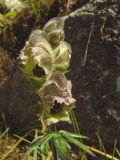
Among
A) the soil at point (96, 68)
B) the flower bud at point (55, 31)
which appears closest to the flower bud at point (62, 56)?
the flower bud at point (55, 31)

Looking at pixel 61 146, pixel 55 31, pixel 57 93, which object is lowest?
pixel 61 146

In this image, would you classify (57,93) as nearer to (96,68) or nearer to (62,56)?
(62,56)

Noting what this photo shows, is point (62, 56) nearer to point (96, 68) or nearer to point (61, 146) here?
point (61, 146)

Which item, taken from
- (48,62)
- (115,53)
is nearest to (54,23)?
(48,62)

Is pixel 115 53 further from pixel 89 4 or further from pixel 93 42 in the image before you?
pixel 89 4

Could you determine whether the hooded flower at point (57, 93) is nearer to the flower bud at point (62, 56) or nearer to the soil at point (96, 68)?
the flower bud at point (62, 56)

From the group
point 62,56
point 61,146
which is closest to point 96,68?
point 62,56

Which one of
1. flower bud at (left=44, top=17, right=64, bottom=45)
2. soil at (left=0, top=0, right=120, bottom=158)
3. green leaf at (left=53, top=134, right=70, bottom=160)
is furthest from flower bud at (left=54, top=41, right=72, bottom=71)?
soil at (left=0, top=0, right=120, bottom=158)

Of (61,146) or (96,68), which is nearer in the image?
(61,146)

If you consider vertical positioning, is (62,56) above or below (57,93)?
above

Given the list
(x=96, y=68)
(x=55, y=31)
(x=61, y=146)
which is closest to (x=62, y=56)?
(x=55, y=31)

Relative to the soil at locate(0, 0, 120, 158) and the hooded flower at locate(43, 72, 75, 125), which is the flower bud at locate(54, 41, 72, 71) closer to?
the hooded flower at locate(43, 72, 75, 125)
